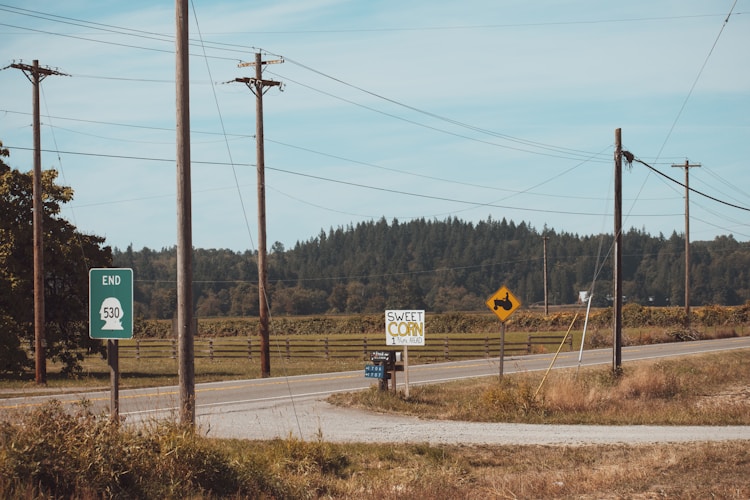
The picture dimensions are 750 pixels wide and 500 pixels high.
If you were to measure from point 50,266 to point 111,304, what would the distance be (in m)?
25.2

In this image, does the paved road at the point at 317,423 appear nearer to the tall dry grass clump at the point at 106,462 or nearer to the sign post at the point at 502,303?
the tall dry grass clump at the point at 106,462

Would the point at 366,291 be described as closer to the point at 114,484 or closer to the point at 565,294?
the point at 565,294

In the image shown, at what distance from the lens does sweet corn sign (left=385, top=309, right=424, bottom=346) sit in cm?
2197

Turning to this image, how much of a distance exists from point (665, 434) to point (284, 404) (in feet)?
30.3

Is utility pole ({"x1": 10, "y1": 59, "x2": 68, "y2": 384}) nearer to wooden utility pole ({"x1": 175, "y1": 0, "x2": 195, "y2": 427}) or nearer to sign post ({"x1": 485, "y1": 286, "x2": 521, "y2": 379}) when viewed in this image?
sign post ({"x1": 485, "y1": 286, "x2": 521, "y2": 379})

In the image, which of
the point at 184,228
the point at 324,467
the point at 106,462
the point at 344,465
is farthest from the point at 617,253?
the point at 106,462

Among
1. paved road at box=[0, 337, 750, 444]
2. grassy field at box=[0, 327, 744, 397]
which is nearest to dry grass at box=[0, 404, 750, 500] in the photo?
paved road at box=[0, 337, 750, 444]

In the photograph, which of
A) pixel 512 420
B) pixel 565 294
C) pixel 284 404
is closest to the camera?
pixel 512 420

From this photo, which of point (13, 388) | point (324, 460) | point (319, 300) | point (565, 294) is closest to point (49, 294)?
point (13, 388)

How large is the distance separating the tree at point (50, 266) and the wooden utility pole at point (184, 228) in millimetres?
22043

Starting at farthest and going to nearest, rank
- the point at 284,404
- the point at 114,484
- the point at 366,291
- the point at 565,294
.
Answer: the point at 565,294 → the point at 366,291 → the point at 284,404 → the point at 114,484

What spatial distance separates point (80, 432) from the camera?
984 centimetres

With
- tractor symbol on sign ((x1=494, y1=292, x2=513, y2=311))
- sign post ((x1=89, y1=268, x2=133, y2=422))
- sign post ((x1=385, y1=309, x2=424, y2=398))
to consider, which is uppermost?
sign post ((x1=89, y1=268, x2=133, y2=422))

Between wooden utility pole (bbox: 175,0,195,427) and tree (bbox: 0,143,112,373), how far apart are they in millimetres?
22043
